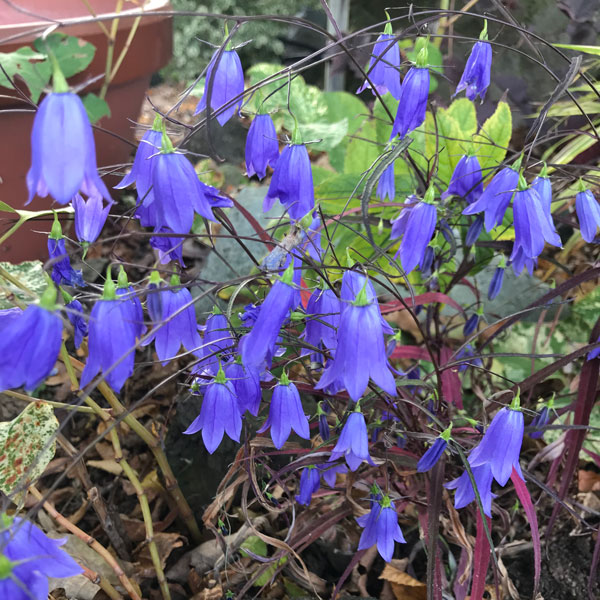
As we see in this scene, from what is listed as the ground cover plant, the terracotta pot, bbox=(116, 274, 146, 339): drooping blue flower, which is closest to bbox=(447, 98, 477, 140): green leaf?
the ground cover plant

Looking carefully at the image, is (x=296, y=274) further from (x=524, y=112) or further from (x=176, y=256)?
(x=524, y=112)

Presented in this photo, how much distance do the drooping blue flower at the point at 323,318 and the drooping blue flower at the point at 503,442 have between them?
23 cm

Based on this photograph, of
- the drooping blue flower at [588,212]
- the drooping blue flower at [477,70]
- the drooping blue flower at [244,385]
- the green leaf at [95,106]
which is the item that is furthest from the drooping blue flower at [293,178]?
the green leaf at [95,106]

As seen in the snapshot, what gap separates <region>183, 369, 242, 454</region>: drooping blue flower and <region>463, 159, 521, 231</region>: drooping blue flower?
43 cm

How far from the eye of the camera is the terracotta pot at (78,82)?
165 centimetres

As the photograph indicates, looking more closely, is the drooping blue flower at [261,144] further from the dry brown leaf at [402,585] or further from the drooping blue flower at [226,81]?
the dry brown leaf at [402,585]

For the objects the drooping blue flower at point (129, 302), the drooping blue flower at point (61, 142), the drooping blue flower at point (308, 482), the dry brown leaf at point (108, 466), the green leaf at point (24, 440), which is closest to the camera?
the drooping blue flower at point (61, 142)

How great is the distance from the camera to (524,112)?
233 cm

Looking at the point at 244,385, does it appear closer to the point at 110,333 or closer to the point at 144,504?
the point at 110,333

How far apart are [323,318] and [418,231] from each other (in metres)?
0.17

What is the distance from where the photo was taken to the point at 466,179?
1097 millimetres

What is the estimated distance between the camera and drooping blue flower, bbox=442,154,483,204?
3.55 feet

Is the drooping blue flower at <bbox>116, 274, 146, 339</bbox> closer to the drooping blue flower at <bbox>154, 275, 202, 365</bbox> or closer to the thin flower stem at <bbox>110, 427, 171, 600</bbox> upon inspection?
the drooping blue flower at <bbox>154, 275, 202, 365</bbox>

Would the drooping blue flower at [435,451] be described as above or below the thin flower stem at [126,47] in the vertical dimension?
below
